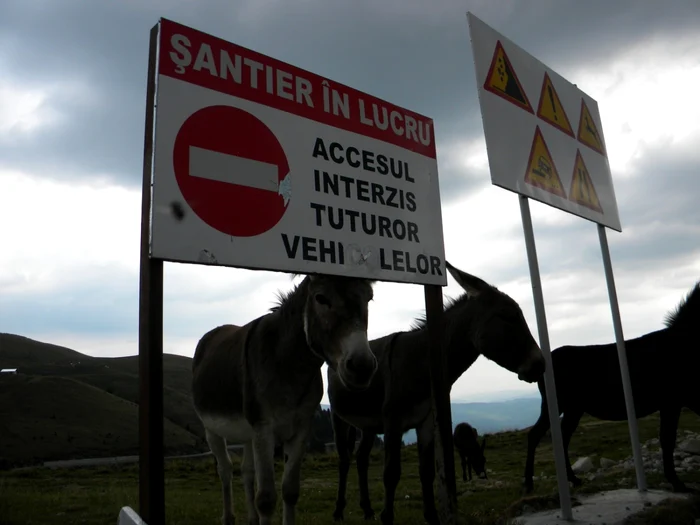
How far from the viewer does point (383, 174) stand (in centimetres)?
453

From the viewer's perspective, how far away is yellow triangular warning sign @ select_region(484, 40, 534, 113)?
613cm

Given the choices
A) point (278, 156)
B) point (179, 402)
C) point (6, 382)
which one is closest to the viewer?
point (278, 156)

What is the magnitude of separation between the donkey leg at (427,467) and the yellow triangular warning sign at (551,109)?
4187mm

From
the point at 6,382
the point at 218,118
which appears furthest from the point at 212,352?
the point at 6,382

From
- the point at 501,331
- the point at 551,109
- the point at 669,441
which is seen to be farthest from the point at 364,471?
the point at 551,109

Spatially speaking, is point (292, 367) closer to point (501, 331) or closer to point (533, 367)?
point (501, 331)

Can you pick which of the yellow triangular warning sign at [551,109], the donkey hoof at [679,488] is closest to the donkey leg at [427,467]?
the donkey hoof at [679,488]

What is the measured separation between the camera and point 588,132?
805 centimetres

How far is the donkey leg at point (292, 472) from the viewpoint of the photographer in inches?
185

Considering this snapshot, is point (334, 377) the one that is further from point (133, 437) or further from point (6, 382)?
point (6, 382)

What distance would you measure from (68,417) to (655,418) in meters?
54.4

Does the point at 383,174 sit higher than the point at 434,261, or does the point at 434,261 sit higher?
the point at 383,174

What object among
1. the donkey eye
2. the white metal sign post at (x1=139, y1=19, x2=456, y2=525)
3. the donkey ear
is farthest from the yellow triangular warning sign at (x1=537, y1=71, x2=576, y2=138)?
the donkey eye

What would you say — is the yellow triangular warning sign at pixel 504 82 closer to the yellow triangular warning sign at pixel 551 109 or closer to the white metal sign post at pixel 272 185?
the yellow triangular warning sign at pixel 551 109
